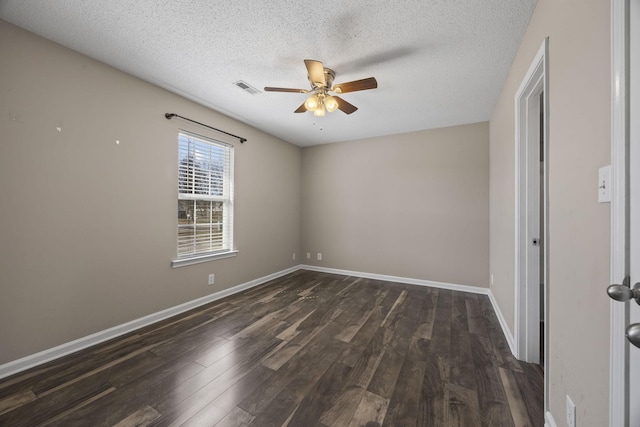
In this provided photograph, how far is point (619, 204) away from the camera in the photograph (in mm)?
736

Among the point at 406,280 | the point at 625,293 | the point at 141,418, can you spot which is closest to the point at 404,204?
the point at 406,280

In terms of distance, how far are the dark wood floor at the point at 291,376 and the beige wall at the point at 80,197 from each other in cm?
37

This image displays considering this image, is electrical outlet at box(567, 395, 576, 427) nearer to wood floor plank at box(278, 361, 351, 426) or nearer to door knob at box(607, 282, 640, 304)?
door knob at box(607, 282, 640, 304)

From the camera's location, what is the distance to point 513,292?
2.07m

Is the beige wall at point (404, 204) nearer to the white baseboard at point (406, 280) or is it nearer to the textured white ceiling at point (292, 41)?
the white baseboard at point (406, 280)

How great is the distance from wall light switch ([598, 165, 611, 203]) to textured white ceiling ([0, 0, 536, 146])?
141 centimetres

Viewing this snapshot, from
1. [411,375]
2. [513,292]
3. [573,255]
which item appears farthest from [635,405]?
Result: [513,292]

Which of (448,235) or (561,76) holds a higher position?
(561,76)

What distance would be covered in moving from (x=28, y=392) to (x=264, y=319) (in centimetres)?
171

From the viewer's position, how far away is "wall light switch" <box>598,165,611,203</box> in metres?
0.79

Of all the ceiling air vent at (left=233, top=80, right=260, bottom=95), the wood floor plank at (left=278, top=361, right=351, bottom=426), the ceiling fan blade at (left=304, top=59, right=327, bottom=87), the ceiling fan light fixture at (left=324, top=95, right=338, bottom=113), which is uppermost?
the ceiling air vent at (left=233, top=80, right=260, bottom=95)

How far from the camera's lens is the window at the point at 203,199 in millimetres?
2908

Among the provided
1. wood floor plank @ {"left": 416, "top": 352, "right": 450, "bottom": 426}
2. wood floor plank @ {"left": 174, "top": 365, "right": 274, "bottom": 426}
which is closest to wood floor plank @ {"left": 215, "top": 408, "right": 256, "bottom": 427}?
wood floor plank @ {"left": 174, "top": 365, "right": 274, "bottom": 426}

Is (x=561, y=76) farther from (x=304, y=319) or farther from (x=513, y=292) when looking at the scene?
(x=304, y=319)
